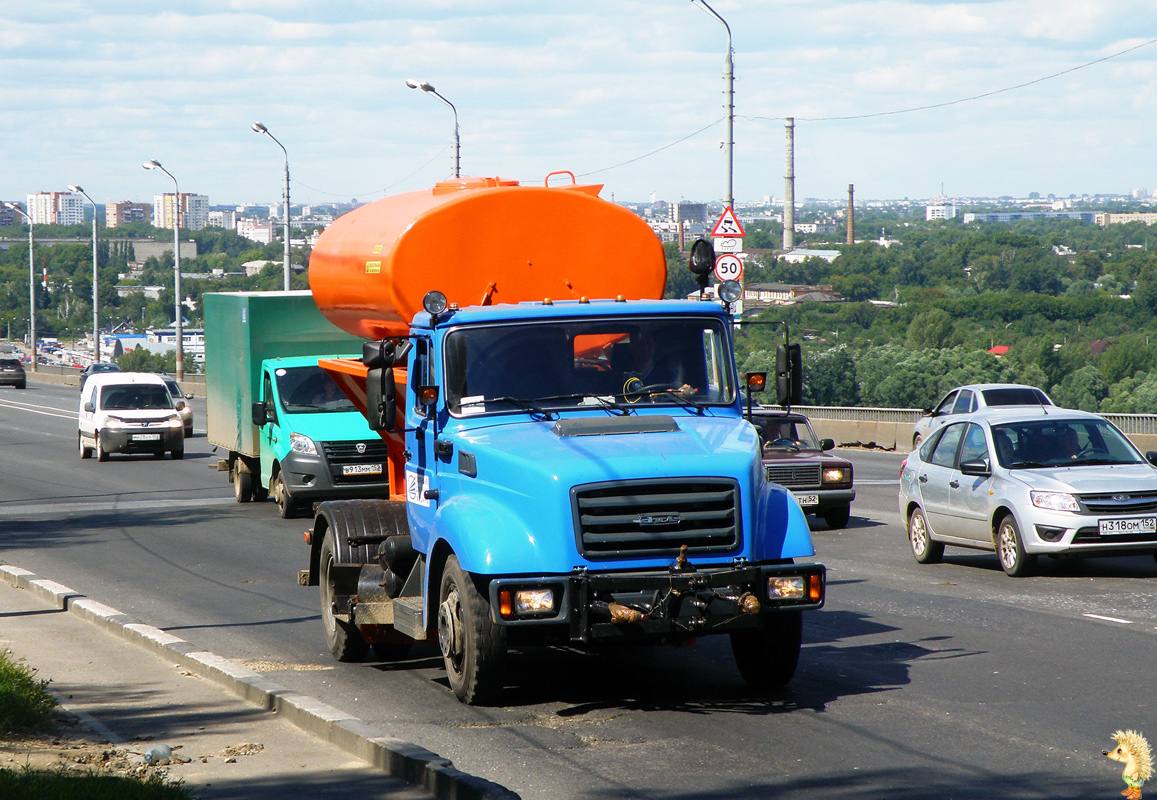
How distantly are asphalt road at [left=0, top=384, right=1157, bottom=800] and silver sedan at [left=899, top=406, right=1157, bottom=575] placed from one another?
1.23 feet

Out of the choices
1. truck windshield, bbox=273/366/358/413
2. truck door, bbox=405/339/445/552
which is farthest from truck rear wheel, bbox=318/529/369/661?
truck windshield, bbox=273/366/358/413

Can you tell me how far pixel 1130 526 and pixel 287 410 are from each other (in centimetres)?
1161

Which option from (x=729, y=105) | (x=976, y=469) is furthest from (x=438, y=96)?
(x=976, y=469)

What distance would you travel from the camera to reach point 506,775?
6.59 metres

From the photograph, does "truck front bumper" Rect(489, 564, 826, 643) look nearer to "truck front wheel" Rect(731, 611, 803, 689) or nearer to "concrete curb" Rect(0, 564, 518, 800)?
"truck front wheel" Rect(731, 611, 803, 689)

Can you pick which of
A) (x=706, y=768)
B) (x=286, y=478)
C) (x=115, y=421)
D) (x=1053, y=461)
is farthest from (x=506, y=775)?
(x=115, y=421)

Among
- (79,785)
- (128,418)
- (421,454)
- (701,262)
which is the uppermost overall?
(701,262)

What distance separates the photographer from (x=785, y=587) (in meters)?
7.62

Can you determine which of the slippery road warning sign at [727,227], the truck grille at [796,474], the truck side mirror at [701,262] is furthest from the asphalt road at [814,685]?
the slippery road warning sign at [727,227]

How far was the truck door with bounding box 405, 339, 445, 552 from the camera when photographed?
856cm

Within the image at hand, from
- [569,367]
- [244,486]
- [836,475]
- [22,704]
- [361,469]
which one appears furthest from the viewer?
[244,486]

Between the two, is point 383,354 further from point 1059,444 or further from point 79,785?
point 1059,444

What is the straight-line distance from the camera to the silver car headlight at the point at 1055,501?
12805 mm

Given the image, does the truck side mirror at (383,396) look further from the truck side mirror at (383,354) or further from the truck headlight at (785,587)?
the truck headlight at (785,587)
